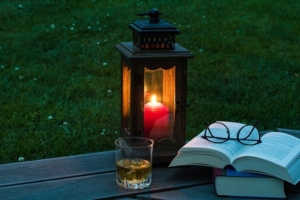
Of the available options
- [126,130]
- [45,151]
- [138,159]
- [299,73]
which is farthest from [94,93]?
[138,159]

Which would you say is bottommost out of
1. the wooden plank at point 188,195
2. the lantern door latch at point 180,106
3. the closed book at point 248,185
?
the wooden plank at point 188,195

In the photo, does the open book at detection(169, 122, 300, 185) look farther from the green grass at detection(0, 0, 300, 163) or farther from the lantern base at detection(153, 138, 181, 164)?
the green grass at detection(0, 0, 300, 163)

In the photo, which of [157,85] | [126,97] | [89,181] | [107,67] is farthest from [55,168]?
[107,67]

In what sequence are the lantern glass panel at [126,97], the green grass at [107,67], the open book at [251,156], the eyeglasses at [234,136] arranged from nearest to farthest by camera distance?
the open book at [251,156], the eyeglasses at [234,136], the lantern glass panel at [126,97], the green grass at [107,67]

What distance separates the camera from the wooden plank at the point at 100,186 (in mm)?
2062

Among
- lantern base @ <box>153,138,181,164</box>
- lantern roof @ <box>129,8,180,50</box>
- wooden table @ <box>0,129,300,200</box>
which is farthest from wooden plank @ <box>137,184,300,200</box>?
lantern roof @ <box>129,8,180,50</box>

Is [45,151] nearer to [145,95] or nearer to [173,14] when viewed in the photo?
[145,95]

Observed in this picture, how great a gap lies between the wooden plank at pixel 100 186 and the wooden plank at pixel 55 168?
47 mm

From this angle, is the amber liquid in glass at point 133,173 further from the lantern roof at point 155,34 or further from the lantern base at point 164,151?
the lantern roof at point 155,34

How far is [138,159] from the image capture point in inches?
83.0

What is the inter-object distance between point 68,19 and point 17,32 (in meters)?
0.67

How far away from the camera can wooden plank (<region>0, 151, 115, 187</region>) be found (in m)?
2.23

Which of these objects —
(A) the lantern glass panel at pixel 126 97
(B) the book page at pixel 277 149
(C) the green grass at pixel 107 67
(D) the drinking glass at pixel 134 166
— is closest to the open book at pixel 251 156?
(B) the book page at pixel 277 149

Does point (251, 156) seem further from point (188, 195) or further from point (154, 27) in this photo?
point (154, 27)
